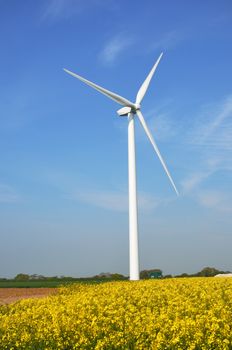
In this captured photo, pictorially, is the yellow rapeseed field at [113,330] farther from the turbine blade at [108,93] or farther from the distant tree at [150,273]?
the distant tree at [150,273]

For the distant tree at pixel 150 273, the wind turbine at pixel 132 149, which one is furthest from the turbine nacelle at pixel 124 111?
the distant tree at pixel 150 273

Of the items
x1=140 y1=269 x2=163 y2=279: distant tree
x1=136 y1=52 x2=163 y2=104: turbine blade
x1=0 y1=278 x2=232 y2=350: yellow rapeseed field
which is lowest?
x1=0 y1=278 x2=232 y2=350: yellow rapeseed field

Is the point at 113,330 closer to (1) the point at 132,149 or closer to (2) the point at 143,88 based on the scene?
(1) the point at 132,149

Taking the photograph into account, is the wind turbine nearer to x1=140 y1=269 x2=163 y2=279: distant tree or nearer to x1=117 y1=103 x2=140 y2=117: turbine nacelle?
x1=117 y1=103 x2=140 y2=117: turbine nacelle

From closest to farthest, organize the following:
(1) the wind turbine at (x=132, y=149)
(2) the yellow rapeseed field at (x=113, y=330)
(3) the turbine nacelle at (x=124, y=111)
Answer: (2) the yellow rapeseed field at (x=113, y=330) → (1) the wind turbine at (x=132, y=149) → (3) the turbine nacelle at (x=124, y=111)

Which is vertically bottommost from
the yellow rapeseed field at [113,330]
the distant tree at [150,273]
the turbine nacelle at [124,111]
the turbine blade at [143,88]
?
the yellow rapeseed field at [113,330]

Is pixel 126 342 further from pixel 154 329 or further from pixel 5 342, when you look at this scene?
pixel 5 342

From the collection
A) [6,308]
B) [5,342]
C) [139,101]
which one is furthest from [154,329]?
[139,101]

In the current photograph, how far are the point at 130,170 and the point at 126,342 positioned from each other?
26000 millimetres

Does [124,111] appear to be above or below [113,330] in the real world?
above

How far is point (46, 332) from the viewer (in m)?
11.7

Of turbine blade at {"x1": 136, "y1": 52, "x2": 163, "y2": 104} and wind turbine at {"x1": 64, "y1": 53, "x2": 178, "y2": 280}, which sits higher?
turbine blade at {"x1": 136, "y1": 52, "x2": 163, "y2": 104}

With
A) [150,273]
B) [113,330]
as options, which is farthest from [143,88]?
[113,330]

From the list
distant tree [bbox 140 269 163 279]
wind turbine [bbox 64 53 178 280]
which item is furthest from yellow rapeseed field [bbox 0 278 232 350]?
distant tree [bbox 140 269 163 279]
